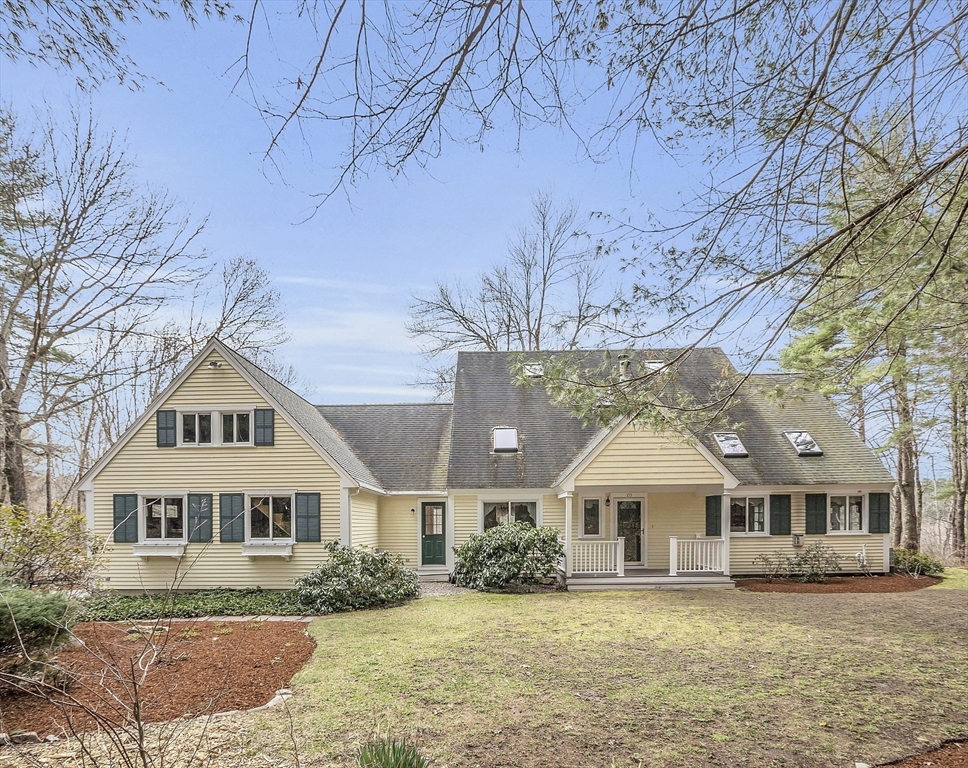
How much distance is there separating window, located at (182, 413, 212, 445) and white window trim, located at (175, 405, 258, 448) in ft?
0.16

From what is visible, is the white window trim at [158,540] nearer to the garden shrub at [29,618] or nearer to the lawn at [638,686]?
the lawn at [638,686]

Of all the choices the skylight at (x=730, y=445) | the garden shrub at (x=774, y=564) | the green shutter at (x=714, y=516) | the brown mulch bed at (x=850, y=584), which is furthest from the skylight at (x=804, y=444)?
the brown mulch bed at (x=850, y=584)

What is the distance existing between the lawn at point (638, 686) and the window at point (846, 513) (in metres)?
4.63

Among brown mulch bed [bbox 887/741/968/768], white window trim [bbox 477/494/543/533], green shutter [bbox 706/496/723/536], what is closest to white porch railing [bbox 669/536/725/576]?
green shutter [bbox 706/496/723/536]

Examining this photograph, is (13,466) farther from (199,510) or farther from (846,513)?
(846,513)

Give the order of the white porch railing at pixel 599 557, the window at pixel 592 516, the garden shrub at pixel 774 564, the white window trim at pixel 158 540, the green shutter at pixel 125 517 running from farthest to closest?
the window at pixel 592 516, the garden shrub at pixel 774 564, the white porch railing at pixel 599 557, the green shutter at pixel 125 517, the white window trim at pixel 158 540

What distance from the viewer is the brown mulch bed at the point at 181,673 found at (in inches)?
220

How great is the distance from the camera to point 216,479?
13.6 metres

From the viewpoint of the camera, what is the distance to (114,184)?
13.8 meters

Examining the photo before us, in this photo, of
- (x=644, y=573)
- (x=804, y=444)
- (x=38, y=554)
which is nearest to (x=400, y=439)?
(x=644, y=573)

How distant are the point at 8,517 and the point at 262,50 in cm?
868

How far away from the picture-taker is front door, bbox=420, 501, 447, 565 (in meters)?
16.4

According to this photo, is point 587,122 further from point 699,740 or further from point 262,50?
point 699,740

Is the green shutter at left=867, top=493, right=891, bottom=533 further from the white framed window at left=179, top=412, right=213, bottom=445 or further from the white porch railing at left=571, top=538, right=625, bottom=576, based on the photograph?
the white framed window at left=179, top=412, right=213, bottom=445
